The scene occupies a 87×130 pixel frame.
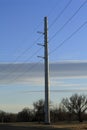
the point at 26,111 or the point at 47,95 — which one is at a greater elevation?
the point at 26,111

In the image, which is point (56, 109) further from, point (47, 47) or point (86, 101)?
point (47, 47)

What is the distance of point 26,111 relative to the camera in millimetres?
172750

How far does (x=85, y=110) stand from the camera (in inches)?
5674

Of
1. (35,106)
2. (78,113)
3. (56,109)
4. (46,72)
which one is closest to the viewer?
(46,72)

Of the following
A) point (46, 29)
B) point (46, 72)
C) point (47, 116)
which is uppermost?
point (46, 29)

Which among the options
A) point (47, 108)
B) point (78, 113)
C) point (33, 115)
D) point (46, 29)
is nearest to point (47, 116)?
point (47, 108)

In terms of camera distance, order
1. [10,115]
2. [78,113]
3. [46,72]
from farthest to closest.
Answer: [10,115] < [78,113] < [46,72]

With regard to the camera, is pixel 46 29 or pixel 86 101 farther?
pixel 86 101

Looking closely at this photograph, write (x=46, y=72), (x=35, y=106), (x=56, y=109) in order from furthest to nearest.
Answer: (x=56, y=109)
(x=35, y=106)
(x=46, y=72)

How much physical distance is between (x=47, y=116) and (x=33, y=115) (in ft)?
361

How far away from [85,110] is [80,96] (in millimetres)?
6262

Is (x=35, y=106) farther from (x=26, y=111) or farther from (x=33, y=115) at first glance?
(x=26, y=111)

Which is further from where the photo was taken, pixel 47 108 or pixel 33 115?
pixel 33 115

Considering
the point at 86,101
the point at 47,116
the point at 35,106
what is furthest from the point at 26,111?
the point at 47,116
